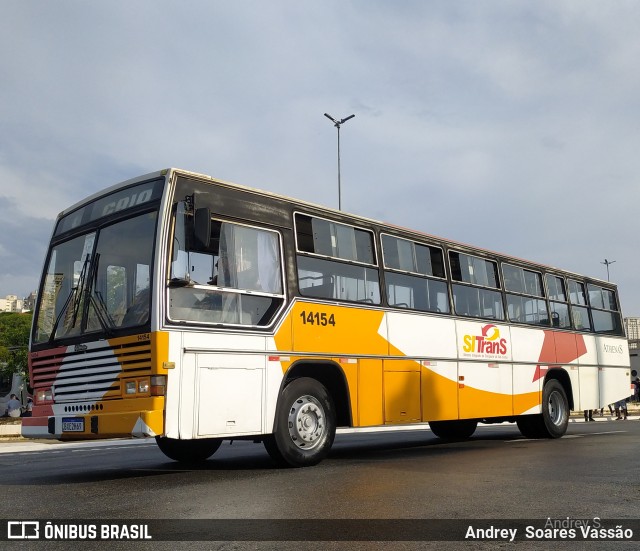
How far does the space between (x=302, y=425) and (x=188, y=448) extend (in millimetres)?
2106

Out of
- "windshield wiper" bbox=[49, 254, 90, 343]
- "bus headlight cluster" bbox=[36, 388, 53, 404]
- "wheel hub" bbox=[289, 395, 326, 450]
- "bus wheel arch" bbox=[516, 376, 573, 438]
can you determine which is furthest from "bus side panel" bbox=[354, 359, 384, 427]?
"bus wheel arch" bbox=[516, 376, 573, 438]

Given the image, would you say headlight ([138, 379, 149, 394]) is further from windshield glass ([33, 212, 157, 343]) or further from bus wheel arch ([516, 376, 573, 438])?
bus wheel arch ([516, 376, 573, 438])

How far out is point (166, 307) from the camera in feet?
25.3

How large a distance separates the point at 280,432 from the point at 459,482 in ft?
7.56

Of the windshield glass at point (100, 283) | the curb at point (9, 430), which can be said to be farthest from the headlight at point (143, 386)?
the curb at point (9, 430)

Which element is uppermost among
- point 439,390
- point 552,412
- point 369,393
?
point 439,390

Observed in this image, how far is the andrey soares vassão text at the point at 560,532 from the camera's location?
479cm

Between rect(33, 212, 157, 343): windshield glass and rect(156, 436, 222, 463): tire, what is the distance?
89.0 inches

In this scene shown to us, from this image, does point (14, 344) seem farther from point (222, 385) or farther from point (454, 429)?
point (222, 385)

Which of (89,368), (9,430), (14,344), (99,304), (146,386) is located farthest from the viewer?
(14,344)

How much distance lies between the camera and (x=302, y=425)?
8969 millimetres

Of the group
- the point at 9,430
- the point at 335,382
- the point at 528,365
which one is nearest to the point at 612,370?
the point at 528,365

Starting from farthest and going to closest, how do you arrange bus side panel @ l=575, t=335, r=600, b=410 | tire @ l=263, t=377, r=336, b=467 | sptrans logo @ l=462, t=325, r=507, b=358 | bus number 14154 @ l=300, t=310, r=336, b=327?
bus side panel @ l=575, t=335, r=600, b=410 → sptrans logo @ l=462, t=325, r=507, b=358 → bus number 14154 @ l=300, t=310, r=336, b=327 → tire @ l=263, t=377, r=336, b=467

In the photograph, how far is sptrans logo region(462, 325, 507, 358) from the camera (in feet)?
40.3
